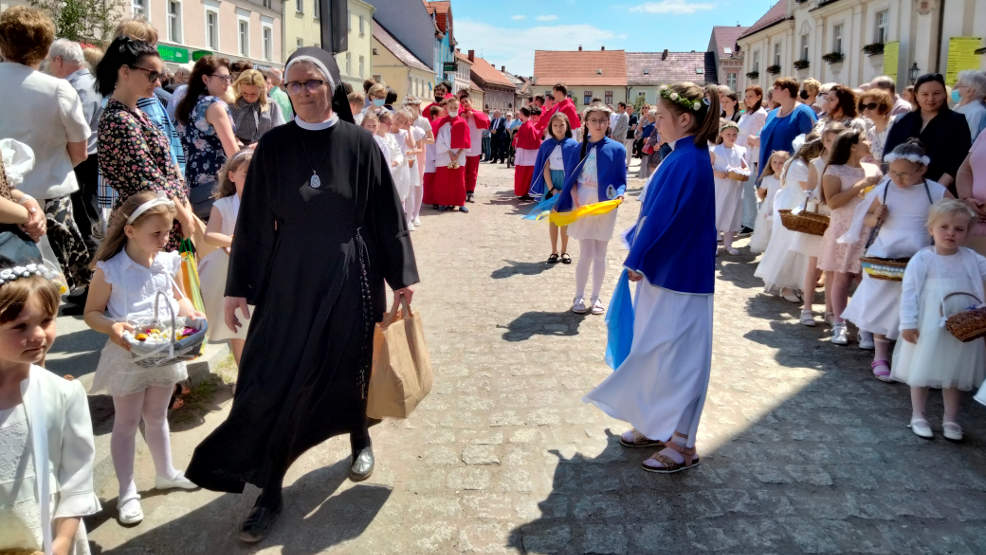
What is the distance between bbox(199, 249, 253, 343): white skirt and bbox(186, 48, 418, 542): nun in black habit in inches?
54.9

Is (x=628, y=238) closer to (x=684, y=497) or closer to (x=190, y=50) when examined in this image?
(x=684, y=497)

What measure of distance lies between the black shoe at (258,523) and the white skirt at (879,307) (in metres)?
4.45

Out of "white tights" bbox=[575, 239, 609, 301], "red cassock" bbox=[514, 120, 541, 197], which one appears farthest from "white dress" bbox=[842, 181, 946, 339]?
"red cassock" bbox=[514, 120, 541, 197]

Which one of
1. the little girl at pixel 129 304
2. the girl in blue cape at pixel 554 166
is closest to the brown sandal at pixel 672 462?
the little girl at pixel 129 304

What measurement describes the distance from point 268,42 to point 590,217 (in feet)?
119

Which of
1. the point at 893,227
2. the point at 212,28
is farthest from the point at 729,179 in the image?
the point at 212,28

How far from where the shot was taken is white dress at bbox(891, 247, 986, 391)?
4676mm

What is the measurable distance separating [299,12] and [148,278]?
42665 millimetres

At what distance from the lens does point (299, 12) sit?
141 ft

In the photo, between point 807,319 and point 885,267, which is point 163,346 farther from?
point 807,319

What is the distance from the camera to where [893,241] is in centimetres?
575

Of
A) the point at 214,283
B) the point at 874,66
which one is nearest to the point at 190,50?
the point at 874,66

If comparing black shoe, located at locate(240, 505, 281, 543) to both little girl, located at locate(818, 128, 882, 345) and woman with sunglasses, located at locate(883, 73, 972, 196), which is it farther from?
woman with sunglasses, located at locate(883, 73, 972, 196)

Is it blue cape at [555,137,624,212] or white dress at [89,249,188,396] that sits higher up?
blue cape at [555,137,624,212]
